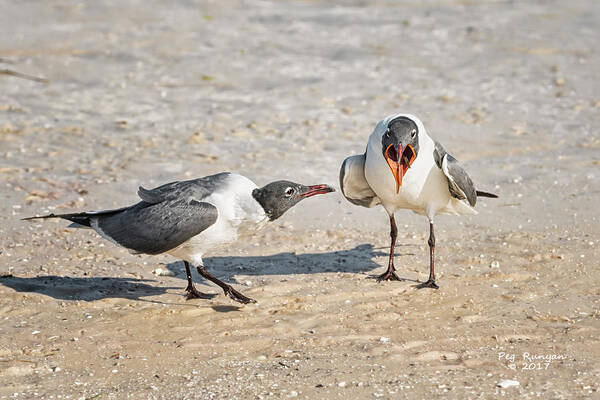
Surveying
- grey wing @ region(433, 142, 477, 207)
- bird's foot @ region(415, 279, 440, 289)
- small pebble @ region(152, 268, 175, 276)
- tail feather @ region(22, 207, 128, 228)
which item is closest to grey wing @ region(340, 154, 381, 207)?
grey wing @ region(433, 142, 477, 207)

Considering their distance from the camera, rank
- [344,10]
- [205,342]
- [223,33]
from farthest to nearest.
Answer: [344,10] < [223,33] < [205,342]

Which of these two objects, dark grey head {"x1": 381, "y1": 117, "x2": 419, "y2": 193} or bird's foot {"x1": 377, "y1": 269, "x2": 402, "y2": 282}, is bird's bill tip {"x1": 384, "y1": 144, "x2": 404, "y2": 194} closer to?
dark grey head {"x1": 381, "y1": 117, "x2": 419, "y2": 193}

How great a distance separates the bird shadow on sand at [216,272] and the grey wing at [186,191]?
84cm

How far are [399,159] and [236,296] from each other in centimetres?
163

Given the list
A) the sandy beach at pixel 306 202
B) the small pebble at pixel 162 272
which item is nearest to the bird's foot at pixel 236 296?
the sandy beach at pixel 306 202

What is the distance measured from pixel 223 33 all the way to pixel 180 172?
5.71 metres

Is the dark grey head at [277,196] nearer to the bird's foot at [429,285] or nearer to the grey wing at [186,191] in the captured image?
the grey wing at [186,191]

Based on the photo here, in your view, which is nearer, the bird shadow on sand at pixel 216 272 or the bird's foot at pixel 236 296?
the bird's foot at pixel 236 296

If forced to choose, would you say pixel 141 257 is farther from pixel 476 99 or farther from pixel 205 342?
pixel 476 99

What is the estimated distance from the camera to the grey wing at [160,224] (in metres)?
6.04

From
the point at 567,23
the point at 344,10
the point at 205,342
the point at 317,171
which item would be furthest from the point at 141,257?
the point at 567,23

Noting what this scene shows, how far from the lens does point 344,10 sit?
1588 centimetres

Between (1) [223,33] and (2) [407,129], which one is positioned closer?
(2) [407,129]

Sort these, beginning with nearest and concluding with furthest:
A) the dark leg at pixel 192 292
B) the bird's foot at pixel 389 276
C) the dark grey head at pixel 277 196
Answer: the dark grey head at pixel 277 196 < the dark leg at pixel 192 292 < the bird's foot at pixel 389 276
